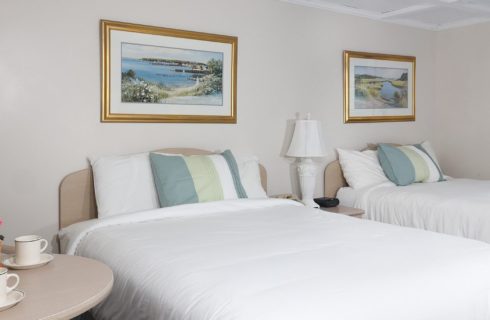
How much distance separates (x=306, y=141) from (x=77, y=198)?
65.2 inches

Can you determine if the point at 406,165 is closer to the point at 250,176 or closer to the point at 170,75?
the point at 250,176

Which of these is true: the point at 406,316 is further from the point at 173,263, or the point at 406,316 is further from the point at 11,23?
the point at 11,23

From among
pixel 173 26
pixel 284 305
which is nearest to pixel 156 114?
pixel 173 26

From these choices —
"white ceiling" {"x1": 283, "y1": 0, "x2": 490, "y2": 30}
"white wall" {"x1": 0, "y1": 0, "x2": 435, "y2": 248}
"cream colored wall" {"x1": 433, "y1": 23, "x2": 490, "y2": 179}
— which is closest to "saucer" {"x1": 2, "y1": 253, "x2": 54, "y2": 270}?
"white wall" {"x1": 0, "y1": 0, "x2": 435, "y2": 248}

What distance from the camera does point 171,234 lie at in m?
2.13

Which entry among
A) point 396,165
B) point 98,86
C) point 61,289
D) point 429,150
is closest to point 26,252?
point 61,289

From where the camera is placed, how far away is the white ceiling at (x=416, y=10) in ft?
12.2

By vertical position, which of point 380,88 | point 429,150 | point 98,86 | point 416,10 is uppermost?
point 416,10

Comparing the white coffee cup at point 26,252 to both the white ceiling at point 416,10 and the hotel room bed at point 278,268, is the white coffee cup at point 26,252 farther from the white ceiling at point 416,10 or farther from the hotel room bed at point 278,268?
the white ceiling at point 416,10

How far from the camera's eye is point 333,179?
3902 mm

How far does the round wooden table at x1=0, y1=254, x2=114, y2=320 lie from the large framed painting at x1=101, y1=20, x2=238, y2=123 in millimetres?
1398

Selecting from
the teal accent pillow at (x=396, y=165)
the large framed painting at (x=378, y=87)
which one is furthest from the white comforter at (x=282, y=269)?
the large framed painting at (x=378, y=87)

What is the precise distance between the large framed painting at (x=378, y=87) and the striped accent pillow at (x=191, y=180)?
1592 millimetres

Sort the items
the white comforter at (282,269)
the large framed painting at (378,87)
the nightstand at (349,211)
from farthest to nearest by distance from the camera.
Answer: the large framed painting at (378,87) → the nightstand at (349,211) → the white comforter at (282,269)
